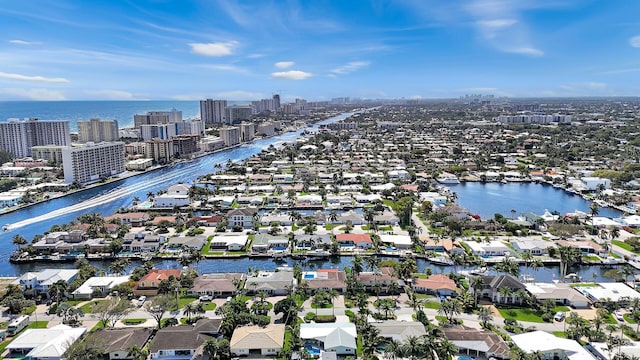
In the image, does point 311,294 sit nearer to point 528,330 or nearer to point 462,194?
point 528,330

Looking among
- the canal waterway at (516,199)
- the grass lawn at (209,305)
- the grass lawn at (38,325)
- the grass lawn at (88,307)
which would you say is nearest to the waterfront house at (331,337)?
the grass lawn at (209,305)

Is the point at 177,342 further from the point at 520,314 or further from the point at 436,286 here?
the point at 520,314

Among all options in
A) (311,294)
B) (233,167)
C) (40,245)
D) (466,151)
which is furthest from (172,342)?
(466,151)

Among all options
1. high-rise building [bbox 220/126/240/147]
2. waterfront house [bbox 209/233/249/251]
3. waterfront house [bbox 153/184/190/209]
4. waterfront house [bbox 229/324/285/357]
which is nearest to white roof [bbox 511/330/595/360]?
waterfront house [bbox 229/324/285/357]

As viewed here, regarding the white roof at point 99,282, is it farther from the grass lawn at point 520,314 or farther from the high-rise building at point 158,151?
the high-rise building at point 158,151

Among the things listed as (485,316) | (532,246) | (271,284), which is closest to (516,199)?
(532,246)

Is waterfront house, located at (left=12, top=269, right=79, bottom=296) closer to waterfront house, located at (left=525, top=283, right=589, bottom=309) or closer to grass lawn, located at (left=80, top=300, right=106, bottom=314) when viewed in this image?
grass lawn, located at (left=80, top=300, right=106, bottom=314)
